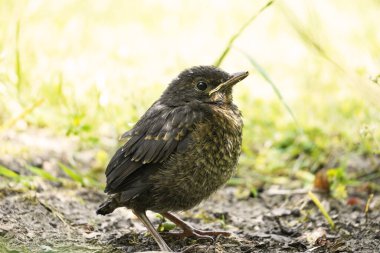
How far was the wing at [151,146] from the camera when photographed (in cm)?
341

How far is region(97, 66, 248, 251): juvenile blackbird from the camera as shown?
11.1ft

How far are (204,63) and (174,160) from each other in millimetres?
3846

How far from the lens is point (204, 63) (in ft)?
23.4

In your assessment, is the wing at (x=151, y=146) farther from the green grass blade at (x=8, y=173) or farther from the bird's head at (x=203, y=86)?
the green grass blade at (x=8, y=173)

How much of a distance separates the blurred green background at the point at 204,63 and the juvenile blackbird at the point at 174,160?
0.40 meters

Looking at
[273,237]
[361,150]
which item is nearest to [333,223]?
[273,237]

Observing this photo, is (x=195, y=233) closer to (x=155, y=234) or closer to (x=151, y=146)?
(x=155, y=234)

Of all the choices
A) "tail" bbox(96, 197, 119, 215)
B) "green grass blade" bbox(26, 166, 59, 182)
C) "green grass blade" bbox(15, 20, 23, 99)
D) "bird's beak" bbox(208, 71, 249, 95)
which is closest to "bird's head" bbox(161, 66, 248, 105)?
"bird's beak" bbox(208, 71, 249, 95)

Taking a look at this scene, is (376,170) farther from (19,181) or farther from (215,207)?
(19,181)

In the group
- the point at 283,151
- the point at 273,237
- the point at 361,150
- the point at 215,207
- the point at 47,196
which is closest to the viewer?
the point at 273,237

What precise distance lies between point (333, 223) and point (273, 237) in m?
0.45

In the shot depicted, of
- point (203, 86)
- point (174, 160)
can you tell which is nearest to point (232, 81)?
point (203, 86)

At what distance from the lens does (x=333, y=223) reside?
387cm

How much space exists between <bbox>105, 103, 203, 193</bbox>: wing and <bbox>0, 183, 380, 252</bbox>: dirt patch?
0.37 m
